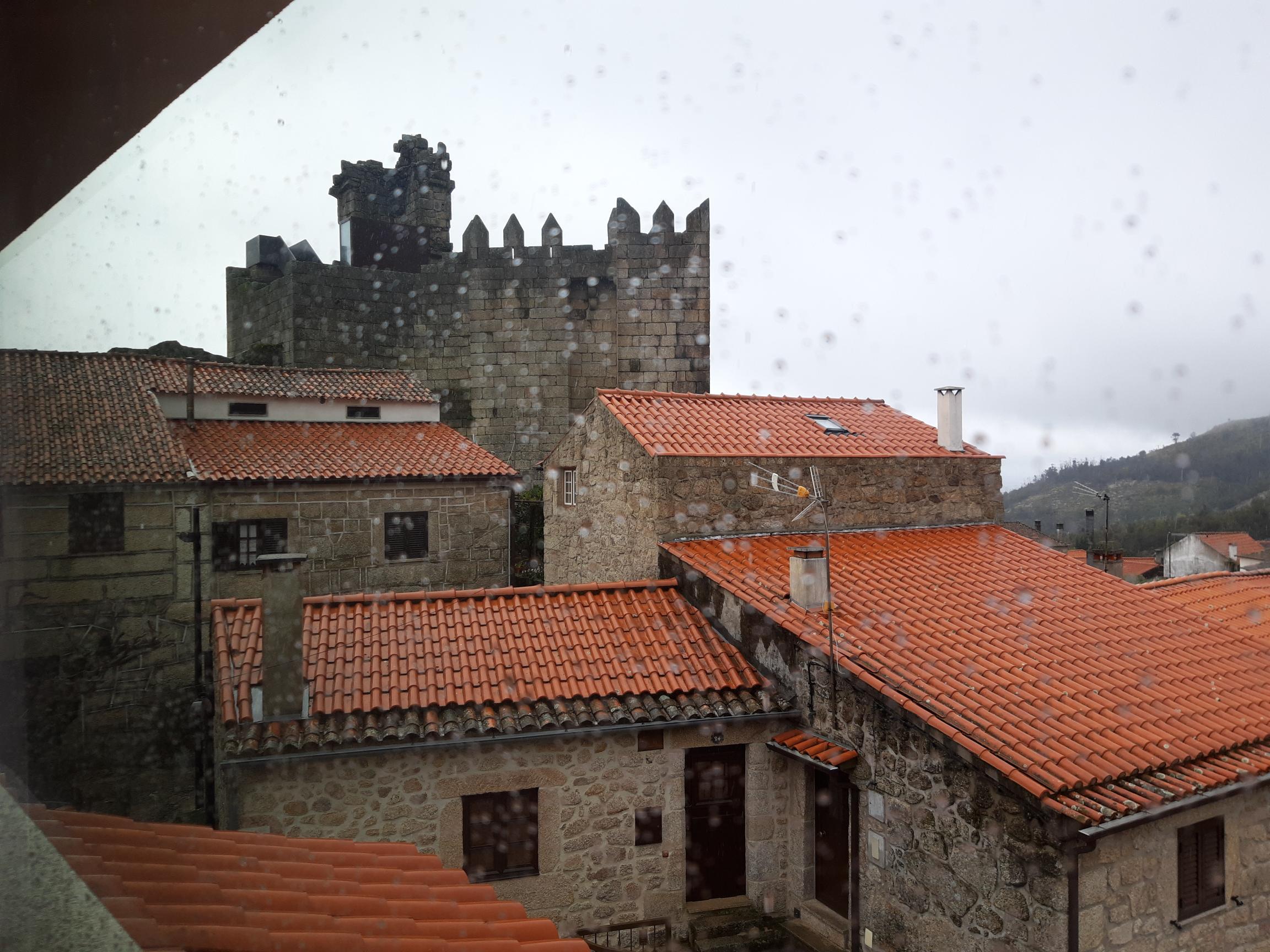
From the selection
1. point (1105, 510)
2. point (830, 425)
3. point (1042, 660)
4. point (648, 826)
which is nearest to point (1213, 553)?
point (1105, 510)

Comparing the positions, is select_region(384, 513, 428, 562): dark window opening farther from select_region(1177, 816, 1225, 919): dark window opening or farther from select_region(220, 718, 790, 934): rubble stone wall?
select_region(1177, 816, 1225, 919): dark window opening

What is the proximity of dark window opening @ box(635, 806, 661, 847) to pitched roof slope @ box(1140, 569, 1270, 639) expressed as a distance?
550 centimetres

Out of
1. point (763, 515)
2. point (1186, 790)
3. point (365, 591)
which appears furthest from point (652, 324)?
point (1186, 790)

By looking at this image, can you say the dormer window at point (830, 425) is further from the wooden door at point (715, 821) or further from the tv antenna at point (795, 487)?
the wooden door at point (715, 821)

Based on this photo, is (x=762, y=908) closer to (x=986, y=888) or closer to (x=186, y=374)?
(x=986, y=888)

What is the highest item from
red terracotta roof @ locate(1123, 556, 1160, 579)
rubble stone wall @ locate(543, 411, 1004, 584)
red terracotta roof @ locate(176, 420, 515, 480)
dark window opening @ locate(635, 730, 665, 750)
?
red terracotta roof @ locate(176, 420, 515, 480)

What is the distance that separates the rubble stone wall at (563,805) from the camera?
5.52 m

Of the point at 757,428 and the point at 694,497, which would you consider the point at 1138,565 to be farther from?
the point at 694,497

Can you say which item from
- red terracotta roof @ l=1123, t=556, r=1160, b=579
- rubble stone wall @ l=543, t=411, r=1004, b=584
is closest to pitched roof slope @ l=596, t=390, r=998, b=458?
rubble stone wall @ l=543, t=411, r=1004, b=584

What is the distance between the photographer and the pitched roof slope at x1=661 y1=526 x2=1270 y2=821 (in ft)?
15.7

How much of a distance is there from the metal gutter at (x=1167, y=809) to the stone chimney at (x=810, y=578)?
2635mm

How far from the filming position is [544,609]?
745 centimetres

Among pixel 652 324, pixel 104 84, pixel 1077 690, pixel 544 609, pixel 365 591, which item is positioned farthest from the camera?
pixel 652 324

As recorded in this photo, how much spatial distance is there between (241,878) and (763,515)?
702 cm
